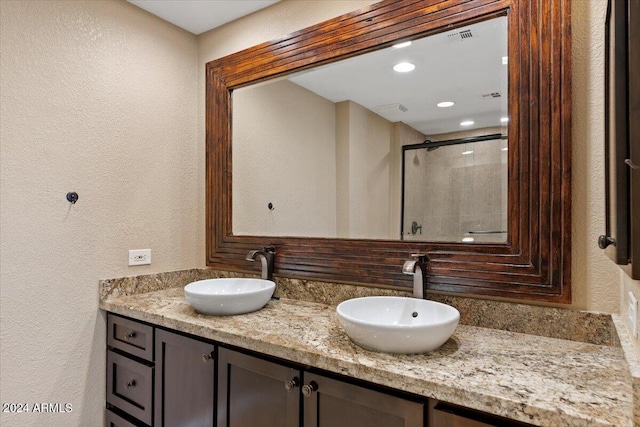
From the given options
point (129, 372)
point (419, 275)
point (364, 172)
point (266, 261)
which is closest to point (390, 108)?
point (364, 172)

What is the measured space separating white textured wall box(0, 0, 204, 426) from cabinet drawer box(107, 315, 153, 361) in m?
0.08

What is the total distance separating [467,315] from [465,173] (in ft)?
1.88

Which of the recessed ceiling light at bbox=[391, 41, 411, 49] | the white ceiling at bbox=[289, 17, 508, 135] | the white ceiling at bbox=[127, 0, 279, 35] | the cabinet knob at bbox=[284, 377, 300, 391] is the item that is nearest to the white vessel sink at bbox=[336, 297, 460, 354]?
the cabinet knob at bbox=[284, 377, 300, 391]

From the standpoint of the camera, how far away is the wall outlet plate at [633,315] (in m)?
0.90

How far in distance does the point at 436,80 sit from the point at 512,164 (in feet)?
1.63

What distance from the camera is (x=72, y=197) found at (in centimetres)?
183

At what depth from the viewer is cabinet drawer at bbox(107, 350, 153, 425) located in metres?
1.76

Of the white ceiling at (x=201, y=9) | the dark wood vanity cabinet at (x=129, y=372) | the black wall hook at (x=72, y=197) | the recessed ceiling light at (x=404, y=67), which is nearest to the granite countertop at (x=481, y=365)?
the dark wood vanity cabinet at (x=129, y=372)

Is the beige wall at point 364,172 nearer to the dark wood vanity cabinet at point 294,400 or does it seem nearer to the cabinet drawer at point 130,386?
the dark wood vanity cabinet at point 294,400

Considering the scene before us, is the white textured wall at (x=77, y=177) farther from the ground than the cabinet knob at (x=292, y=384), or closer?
farther from the ground

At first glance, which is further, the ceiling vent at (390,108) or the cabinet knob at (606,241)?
the ceiling vent at (390,108)

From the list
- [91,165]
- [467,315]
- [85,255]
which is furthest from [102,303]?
[467,315]

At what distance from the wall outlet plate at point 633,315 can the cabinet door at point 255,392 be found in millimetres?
940

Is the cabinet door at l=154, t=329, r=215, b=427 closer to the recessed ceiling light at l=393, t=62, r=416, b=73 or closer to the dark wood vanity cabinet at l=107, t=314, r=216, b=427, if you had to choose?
the dark wood vanity cabinet at l=107, t=314, r=216, b=427
